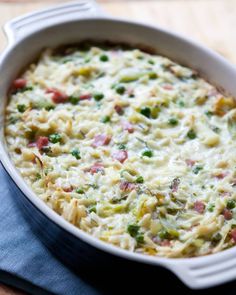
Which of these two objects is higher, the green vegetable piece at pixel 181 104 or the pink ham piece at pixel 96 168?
the green vegetable piece at pixel 181 104

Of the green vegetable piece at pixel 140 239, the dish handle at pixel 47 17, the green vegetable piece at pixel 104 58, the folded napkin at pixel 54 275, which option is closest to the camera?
the folded napkin at pixel 54 275

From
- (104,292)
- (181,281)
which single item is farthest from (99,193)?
(181,281)

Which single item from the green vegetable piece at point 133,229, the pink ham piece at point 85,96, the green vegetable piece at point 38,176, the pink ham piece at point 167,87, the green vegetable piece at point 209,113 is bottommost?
the green vegetable piece at point 38,176

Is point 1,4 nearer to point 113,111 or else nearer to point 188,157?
point 113,111

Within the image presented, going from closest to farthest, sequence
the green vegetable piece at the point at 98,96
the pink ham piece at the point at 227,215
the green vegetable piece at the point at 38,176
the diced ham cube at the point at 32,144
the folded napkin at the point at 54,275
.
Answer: the folded napkin at the point at 54,275
the pink ham piece at the point at 227,215
the green vegetable piece at the point at 38,176
the diced ham cube at the point at 32,144
the green vegetable piece at the point at 98,96

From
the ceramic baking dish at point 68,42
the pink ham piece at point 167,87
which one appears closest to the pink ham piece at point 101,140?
the ceramic baking dish at point 68,42

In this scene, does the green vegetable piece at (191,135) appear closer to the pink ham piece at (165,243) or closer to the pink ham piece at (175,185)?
the pink ham piece at (175,185)

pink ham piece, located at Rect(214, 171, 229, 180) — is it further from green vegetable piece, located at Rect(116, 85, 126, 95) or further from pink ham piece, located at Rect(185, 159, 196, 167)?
green vegetable piece, located at Rect(116, 85, 126, 95)
